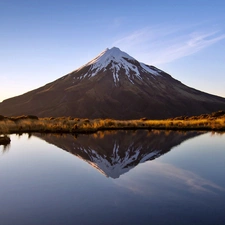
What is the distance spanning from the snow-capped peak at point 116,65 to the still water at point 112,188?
129209 millimetres

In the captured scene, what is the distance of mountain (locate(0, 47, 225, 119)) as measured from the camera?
4286 inches

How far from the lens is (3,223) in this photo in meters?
5.41

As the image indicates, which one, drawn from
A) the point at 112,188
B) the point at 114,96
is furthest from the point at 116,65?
the point at 112,188

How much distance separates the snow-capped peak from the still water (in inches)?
5087

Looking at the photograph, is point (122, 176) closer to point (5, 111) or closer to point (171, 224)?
point (171, 224)

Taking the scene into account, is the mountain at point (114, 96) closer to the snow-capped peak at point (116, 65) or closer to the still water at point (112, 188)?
the snow-capped peak at point (116, 65)

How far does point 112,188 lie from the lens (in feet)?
25.2

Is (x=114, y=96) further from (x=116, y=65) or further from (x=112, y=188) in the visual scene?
(x=112, y=188)

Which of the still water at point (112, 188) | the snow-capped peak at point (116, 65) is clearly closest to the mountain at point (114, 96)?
the snow-capped peak at point (116, 65)

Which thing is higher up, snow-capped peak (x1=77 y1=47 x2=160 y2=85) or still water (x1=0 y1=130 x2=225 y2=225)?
snow-capped peak (x1=77 y1=47 x2=160 y2=85)

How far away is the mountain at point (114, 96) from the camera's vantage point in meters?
109

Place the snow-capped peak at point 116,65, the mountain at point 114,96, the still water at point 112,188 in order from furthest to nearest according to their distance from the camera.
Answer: the snow-capped peak at point 116,65 → the mountain at point 114,96 → the still water at point 112,188

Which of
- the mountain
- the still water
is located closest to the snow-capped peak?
the mountain

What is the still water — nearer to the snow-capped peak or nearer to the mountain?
the mountain
